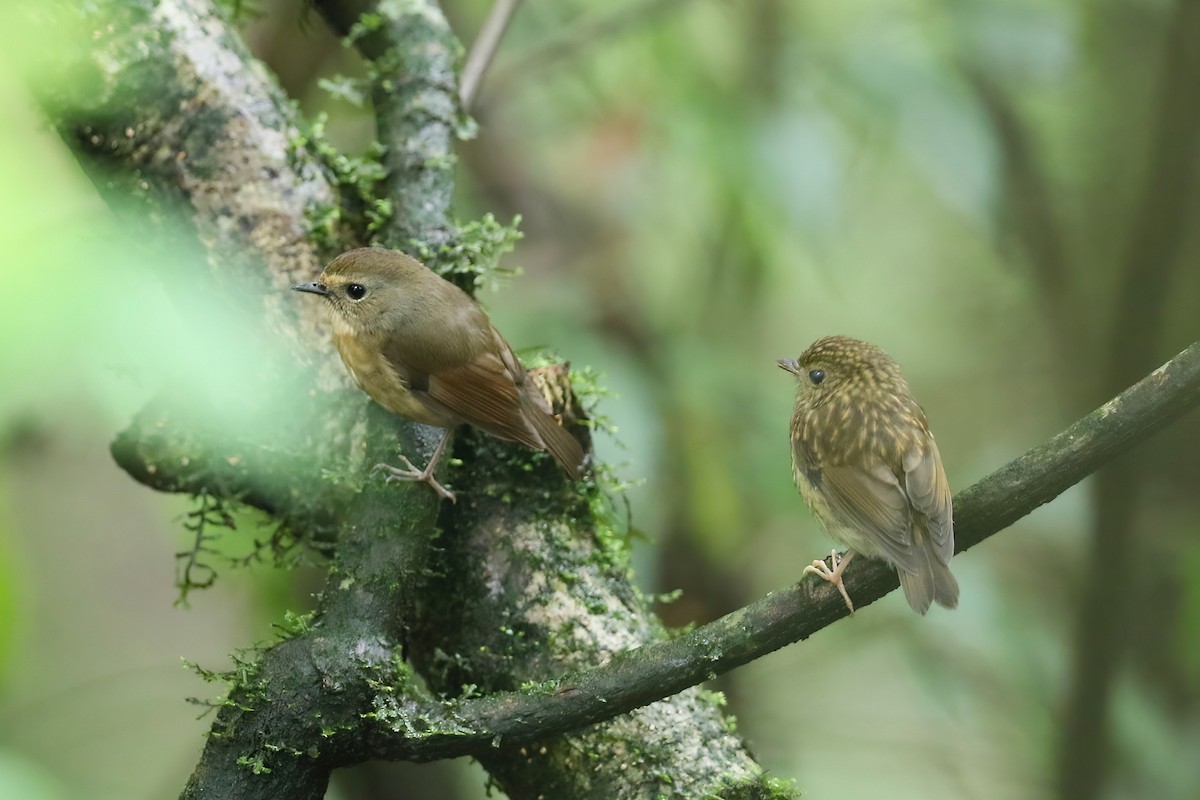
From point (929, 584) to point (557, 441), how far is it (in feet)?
3.01

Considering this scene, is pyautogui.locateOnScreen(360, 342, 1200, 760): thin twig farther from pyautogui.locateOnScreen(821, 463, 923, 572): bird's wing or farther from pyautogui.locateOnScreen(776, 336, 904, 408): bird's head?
pyautogui.locateOnScreen(776, 336, 904, 408): bird's head

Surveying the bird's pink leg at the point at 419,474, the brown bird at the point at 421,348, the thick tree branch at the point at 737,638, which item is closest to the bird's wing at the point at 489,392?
the brown bird at the point at 421,348

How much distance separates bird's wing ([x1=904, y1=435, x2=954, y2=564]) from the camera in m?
2.26

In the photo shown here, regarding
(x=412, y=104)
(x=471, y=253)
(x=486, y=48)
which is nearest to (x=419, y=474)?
(x=471, y=253)

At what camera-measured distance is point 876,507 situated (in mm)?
2490

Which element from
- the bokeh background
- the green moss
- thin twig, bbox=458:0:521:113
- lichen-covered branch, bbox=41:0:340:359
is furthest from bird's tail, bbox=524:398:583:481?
thin twig, bbox=458:0:521:113

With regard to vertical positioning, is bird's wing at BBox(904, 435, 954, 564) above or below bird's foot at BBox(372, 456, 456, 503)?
below

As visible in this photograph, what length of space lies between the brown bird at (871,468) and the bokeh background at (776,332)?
0.53 metres

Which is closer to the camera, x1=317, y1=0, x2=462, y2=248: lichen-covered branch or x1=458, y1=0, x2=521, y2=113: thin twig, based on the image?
x1=317, y1=0, x2=462, y2=248: lichen-covered branch

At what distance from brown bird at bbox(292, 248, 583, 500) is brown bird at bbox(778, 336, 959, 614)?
24.2 inches

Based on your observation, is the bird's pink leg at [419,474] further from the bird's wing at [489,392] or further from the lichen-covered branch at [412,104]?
the lichen-covered branch at [412,104]

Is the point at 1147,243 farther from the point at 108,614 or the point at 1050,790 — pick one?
the point at 108,614

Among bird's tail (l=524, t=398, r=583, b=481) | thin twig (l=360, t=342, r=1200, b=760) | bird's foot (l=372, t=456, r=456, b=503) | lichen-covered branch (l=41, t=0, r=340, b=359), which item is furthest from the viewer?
lichen-covered branch (l=41, t=0, r=340, b=359)

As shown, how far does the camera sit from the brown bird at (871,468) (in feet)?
7.78
